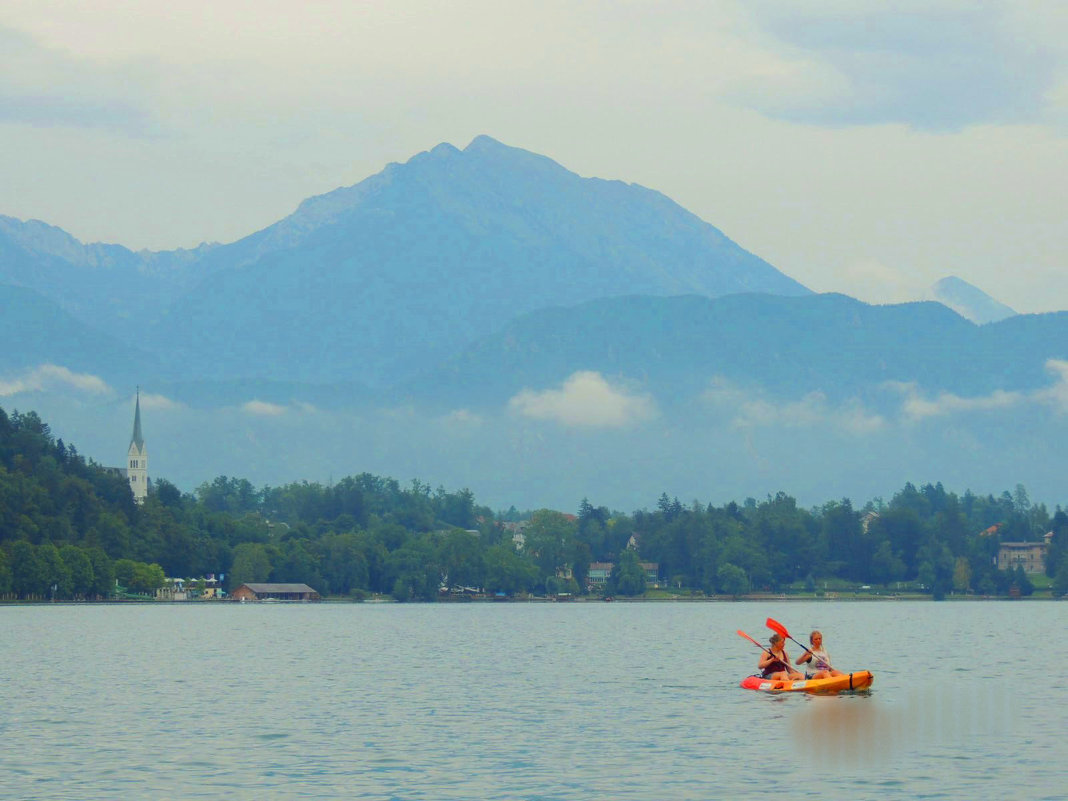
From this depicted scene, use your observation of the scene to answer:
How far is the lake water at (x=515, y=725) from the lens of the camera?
50.2 metres

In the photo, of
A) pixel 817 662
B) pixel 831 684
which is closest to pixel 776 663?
pixel 817 662

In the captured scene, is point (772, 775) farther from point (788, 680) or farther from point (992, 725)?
point (788, 680)

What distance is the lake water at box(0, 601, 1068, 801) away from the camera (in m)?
50.2

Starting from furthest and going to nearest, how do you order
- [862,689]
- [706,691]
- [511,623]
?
[511,623] → [706,691] → [862,689]

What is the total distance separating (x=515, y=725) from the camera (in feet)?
218

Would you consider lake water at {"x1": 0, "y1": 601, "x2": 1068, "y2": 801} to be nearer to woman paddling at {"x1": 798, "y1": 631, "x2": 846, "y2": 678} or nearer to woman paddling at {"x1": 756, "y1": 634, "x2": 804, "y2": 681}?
woman paddling at {"x1": 756, "y1": 634, "x2": 804, "y2": 681}

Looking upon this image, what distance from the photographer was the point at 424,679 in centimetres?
9231

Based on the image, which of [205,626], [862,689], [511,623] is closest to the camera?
[862,689]

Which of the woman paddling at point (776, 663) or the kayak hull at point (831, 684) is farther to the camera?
the woman paddling at point (776, 663)

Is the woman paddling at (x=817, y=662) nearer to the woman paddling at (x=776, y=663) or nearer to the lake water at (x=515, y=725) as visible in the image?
the woman paddling at (x=776, y=663)

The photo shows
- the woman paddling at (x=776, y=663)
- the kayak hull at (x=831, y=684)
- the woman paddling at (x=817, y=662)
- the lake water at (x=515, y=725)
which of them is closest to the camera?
the lake water at (x=515, y=725)

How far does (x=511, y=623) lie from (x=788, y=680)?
111414 millimetres

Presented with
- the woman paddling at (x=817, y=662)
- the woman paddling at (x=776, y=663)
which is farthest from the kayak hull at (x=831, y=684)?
the woman paddling at (x=776, y=663)

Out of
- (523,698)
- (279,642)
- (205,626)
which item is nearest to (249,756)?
(523,698)
